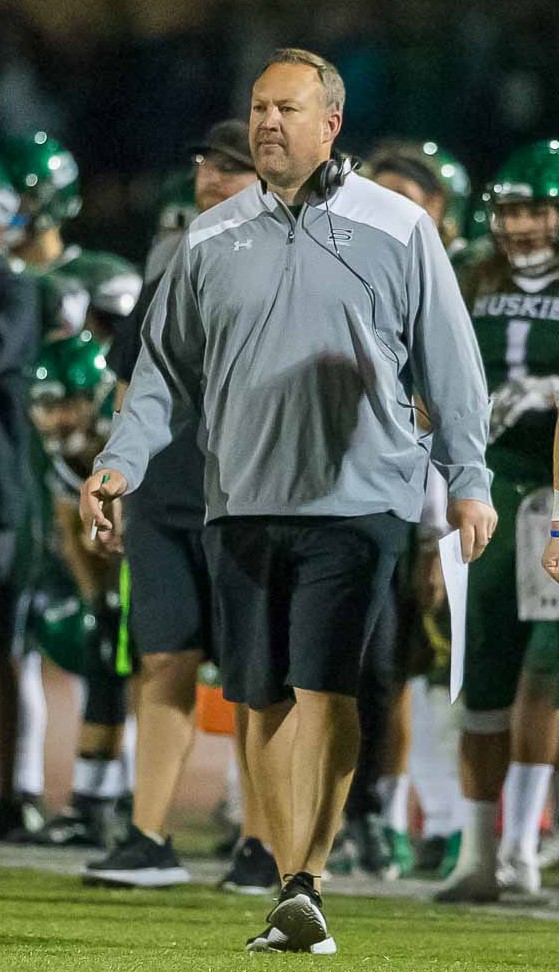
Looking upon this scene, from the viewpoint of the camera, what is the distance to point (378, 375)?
4852 millimetres

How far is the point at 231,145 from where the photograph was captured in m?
6.27

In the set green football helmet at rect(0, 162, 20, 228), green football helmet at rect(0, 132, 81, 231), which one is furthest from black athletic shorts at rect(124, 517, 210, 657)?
green football helmet at rect(0, 132, 81, 231)

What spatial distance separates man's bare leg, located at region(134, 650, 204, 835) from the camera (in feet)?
20.1

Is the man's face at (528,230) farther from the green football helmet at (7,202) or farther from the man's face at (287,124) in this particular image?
the green football helmet at (7,202)

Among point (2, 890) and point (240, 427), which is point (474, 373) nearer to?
point (240, 427)

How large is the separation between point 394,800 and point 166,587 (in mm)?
1292

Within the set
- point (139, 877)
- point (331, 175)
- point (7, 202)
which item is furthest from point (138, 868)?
point (7, 202)

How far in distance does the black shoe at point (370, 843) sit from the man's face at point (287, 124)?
2567 mm

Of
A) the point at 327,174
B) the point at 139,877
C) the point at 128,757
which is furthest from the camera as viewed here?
the point at 128,757

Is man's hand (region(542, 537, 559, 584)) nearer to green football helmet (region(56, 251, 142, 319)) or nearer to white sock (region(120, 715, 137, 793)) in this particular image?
white sock (region(120, 715, 137, 793))

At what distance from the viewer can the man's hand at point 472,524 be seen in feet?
15.4

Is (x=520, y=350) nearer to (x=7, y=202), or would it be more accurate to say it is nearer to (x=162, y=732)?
(x=162, y=732)

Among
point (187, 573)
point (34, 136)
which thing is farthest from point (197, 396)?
point (34, 136)

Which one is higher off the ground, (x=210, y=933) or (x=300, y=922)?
(x=300, y=922)
